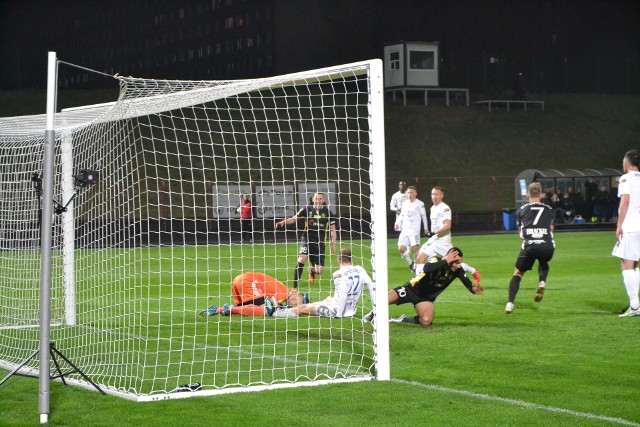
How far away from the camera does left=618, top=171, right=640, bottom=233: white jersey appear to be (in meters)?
12.2

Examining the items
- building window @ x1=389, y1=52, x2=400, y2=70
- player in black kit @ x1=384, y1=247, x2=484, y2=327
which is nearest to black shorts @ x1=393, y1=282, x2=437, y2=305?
player in black kit @ x1=384, y1=247, x2=484, y2=327

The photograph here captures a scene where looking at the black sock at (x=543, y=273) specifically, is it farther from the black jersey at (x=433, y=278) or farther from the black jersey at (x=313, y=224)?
the black jersey at (x=313, y=224)

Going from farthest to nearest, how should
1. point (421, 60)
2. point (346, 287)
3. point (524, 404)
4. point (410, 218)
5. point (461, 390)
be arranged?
1. point (421, 60)
2. point (410, 218)
3. point (346, 287)
4. point (461, 390)
5. point (524, 404)

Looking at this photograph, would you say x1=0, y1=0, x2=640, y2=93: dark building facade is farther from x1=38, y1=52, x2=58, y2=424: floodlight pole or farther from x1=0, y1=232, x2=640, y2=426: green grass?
x1=38, y1=52, x2=58, y2=424: floodlight pole

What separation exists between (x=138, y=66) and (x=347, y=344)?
3819cm

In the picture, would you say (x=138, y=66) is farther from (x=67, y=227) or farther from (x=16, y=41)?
(x=67, y=227)

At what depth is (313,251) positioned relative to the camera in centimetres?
1634

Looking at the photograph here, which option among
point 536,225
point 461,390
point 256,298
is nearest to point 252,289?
point 256,298

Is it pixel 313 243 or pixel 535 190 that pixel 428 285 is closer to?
pixel 535 190

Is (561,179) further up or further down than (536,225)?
further up

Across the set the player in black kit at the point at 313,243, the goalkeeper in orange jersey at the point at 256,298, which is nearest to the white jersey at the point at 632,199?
the goalkeeper in orange jersey at the point at 256,298

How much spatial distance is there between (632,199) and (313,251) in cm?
600

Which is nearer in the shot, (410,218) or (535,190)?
(535,190)

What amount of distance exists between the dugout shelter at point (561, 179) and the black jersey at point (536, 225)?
92.8 ft
